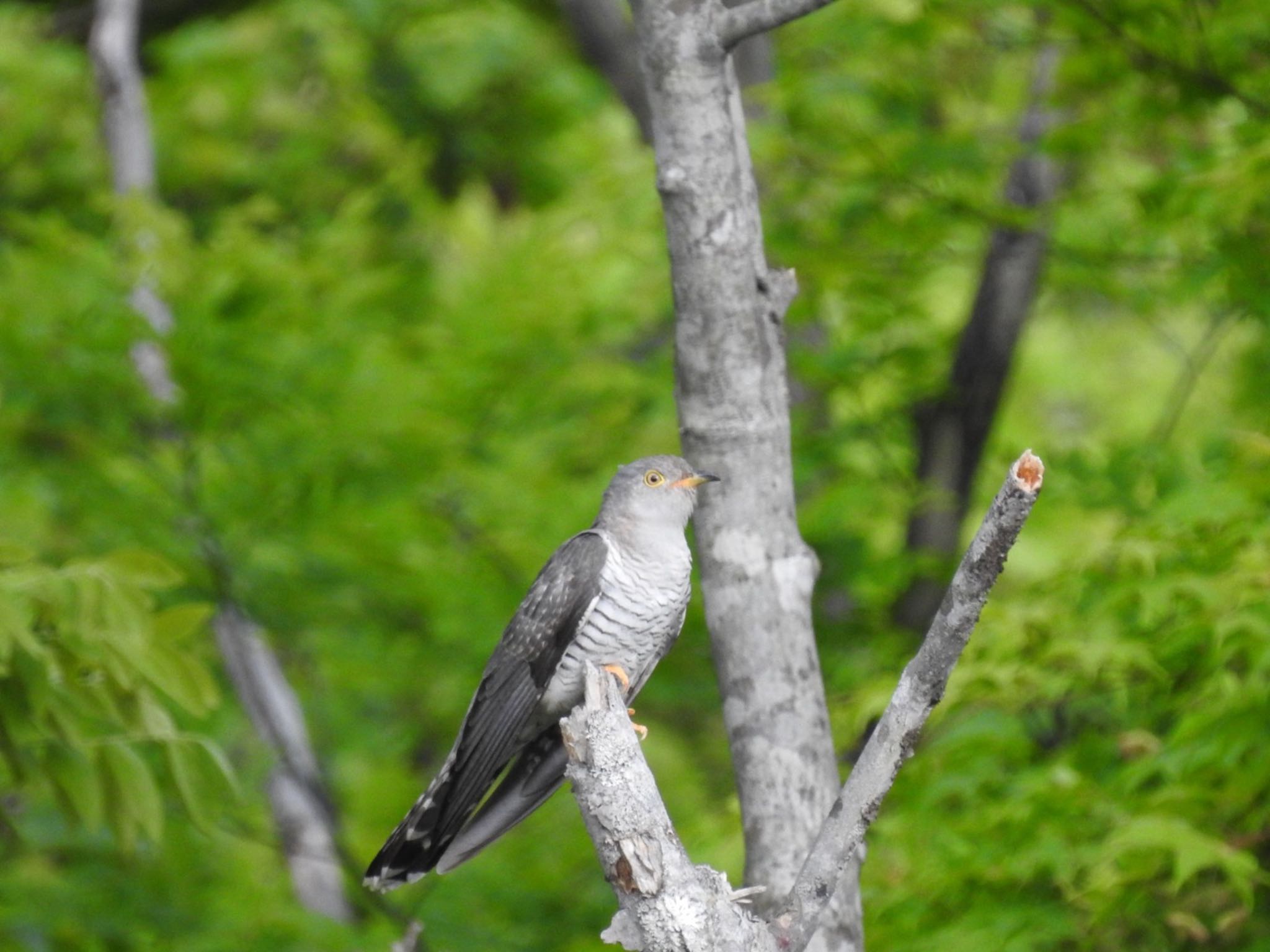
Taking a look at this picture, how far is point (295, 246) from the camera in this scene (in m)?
6.10

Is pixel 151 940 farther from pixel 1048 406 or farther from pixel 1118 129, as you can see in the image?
pixel 1048 406

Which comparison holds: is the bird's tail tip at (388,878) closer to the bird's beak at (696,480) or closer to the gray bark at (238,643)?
the bird's beak at (696,480)

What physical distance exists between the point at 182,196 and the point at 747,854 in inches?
330

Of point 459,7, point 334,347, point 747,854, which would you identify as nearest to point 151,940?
point 334,347

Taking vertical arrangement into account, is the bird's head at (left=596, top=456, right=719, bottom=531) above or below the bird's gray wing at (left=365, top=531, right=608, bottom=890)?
above

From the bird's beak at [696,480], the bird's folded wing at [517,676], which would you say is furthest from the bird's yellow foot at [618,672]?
the bird's beak at [696,480]

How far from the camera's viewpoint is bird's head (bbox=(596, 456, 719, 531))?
311 cm

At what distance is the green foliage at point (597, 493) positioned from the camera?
9.82ft

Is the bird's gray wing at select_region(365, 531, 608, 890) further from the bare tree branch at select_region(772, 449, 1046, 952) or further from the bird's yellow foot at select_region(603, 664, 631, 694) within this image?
the bare tree branch at select_region(772, 449, 1046, 952)

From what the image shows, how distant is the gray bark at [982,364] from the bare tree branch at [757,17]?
3.22 meters

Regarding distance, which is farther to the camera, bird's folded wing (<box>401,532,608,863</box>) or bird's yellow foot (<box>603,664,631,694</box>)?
bird's yellow foot (<box>603,664,631,694</box>)

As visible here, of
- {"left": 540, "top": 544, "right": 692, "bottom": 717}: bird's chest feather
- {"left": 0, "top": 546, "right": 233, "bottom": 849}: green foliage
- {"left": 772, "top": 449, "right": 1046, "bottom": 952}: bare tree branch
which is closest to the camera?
{"left": 772, "top": 449, "right": 1046, "bottom": 952}: bare tree branch

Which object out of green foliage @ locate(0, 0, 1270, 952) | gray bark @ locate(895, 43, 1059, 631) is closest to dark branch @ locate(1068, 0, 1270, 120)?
green foliage @ locate(0, 0, 1270, 952)

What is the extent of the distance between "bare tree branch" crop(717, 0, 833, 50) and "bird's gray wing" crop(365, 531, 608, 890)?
1305 millimetres
